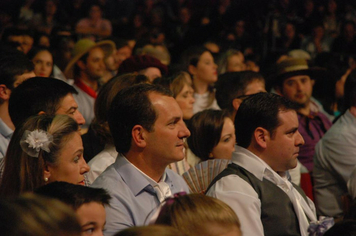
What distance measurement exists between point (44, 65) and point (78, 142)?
3.85 meters

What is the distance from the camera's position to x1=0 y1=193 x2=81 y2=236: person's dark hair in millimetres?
1490

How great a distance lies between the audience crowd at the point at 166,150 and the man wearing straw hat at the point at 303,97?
0.01 m

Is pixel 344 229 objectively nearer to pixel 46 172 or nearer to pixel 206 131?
pixel 46 172

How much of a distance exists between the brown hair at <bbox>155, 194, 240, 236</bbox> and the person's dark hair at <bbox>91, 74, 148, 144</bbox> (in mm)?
1799

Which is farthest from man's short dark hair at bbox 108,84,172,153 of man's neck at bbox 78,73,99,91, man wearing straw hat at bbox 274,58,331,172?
man's neck at bbox 78,73,99,91

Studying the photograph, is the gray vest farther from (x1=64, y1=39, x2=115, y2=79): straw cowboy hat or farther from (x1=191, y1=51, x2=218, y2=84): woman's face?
(x1=191, y1=51, x2=218, y2=84): woman's face

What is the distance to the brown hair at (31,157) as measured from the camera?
3.09 m

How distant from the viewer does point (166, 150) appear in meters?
3.37

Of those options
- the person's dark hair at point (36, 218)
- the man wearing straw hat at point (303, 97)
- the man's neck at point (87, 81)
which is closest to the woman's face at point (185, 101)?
the man wearing straw hat at point (303, 97)

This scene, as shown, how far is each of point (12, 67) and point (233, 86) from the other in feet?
7.30

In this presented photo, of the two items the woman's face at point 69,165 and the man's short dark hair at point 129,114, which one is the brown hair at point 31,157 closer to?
the woman's face at point 69,165

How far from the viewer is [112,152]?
4.02 metres

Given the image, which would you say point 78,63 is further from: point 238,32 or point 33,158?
point 238,32

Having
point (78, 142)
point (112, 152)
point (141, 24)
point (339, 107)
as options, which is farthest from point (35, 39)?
point (78, 142)
